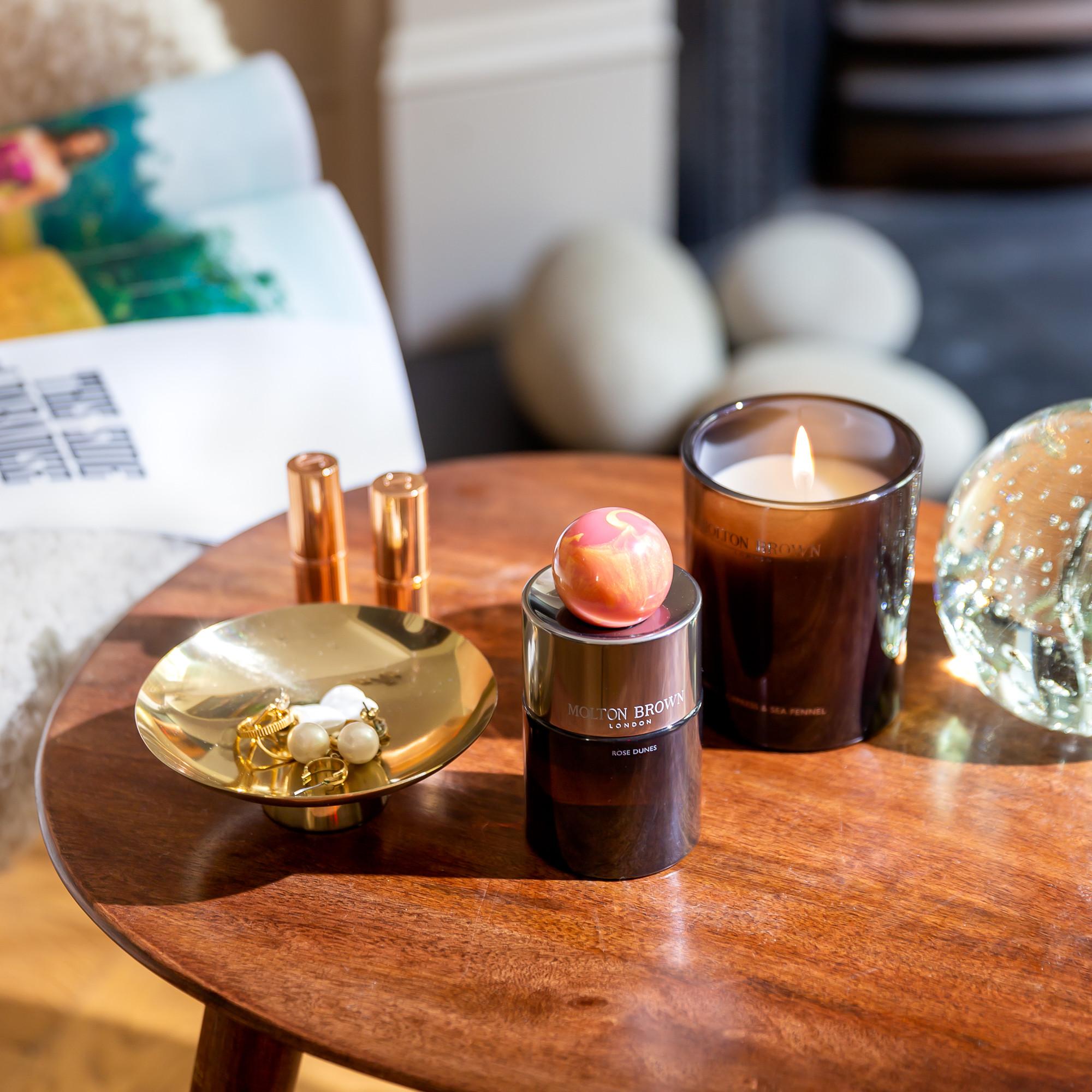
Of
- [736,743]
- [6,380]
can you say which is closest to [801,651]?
[736,743]

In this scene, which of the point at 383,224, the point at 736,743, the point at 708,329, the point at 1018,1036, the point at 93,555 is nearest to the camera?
the point at 1018,1036

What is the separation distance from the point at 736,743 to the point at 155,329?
1.59 ft

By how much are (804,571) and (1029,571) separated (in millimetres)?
85

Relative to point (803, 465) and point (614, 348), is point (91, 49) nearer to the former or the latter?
point (614, 348)

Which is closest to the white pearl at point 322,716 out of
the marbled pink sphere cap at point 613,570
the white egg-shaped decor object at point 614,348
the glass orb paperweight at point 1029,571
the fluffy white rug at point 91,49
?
the marbled pink sphere cap at point 613,570

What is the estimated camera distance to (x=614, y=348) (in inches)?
48.1

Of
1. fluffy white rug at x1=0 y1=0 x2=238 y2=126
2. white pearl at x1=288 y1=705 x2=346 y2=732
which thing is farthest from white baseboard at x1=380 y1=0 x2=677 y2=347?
white pearl at x1=288 y1=705 x2=346 y2=732

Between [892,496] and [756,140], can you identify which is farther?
[756,140]

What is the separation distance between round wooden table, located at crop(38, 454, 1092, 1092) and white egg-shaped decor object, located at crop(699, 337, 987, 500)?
0.64 meters

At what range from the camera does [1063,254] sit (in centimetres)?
186

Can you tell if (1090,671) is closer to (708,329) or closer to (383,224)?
(708,329)

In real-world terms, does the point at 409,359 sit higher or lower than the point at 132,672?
lower

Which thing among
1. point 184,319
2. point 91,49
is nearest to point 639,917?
point 184,319

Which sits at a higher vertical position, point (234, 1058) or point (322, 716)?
point (322, 716)
